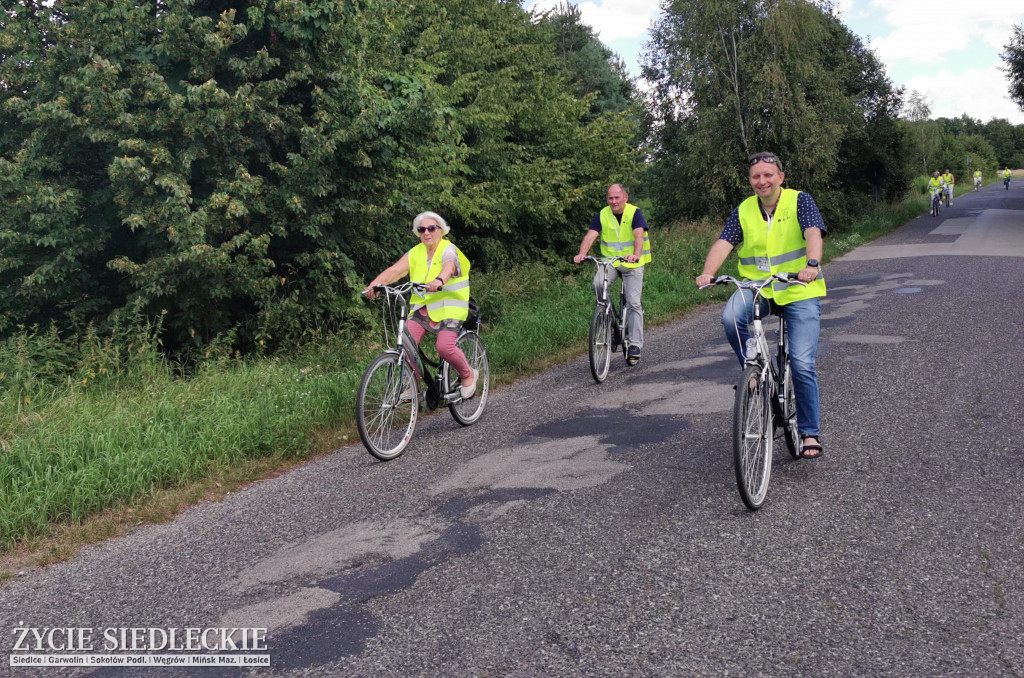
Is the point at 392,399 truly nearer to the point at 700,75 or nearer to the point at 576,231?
the point at 576,231

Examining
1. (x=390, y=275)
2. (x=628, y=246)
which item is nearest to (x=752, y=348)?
(x=390, y=275)

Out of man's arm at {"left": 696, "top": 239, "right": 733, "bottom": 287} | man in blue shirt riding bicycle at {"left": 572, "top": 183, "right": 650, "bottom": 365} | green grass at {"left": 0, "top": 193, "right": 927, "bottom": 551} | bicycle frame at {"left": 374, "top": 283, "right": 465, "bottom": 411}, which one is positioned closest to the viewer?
man's arm at {"left": 696, "top": 239, "right": 733, "bottom": 287}

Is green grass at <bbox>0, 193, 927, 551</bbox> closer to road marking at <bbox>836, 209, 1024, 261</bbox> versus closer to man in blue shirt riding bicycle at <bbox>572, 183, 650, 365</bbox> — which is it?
man in blue shirt riding bicycle at <bbox>572, 183, 650, 365</bbox>

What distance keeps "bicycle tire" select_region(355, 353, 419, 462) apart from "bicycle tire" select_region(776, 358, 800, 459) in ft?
9.79

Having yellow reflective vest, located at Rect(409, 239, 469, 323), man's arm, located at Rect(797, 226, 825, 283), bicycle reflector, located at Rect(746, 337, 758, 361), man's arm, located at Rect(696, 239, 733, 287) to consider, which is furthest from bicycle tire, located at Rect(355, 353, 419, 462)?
man's arm, located at Rect(797, 226, 825, 283)

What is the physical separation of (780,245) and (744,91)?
78.1ft

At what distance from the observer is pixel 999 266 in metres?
15.7

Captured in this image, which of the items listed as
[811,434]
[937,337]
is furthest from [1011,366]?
[811,434]

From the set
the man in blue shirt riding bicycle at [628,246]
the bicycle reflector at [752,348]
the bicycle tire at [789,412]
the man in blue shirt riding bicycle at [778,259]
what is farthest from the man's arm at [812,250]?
the man in blue shirt riding bicycle at [628,246]

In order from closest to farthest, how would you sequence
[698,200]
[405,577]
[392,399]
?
[405,577], [392,399], [698,200]

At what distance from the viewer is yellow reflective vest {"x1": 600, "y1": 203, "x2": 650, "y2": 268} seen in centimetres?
937

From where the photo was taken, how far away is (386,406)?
21.6 ft

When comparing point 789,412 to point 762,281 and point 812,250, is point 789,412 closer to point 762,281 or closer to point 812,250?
point 762,281

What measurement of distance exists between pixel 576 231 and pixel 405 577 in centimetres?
1811
